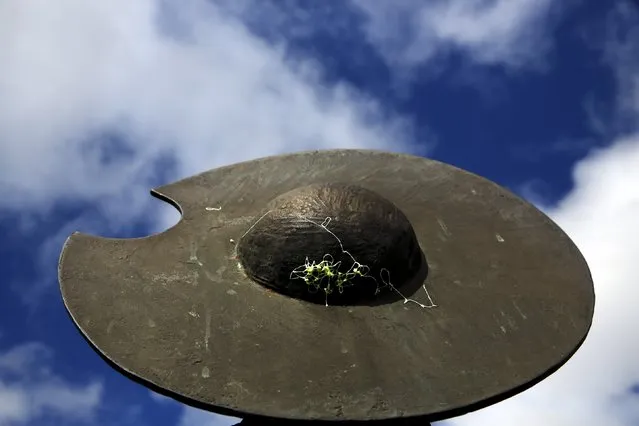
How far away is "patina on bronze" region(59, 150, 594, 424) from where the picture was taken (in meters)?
3.37

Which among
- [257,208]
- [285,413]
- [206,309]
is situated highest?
[257,208]

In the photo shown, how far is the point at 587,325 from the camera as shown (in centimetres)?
387

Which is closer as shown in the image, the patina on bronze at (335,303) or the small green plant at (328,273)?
the patina on bronze at (335,303)

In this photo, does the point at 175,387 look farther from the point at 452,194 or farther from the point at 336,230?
the point at 452,194

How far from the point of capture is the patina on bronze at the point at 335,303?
337cm

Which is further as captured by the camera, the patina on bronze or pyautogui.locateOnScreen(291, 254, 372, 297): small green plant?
pyautogui.locateOnScreen(291, 254, 372, 297): small green plant

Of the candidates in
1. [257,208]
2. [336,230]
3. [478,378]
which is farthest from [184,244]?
[478,378]

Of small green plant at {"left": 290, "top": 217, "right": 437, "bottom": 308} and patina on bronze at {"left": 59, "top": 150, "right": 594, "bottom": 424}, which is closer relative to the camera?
patina on bronze at {"left": 59, "top": 150, "right": 594, "bottom": 424}

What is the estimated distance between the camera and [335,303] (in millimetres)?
3828

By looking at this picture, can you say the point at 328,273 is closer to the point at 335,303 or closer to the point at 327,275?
the point at 327,275

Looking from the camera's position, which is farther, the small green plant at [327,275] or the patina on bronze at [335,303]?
the small green plant at [327,275]

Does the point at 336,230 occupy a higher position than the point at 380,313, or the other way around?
the point at 336,230

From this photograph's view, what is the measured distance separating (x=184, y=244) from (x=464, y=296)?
4.55 ft

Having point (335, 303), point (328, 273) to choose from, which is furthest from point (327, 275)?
point (335, 303)
